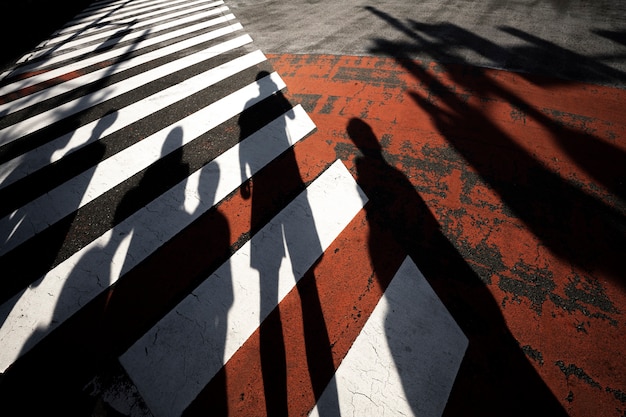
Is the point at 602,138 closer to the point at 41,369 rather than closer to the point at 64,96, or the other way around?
the point at 41,369

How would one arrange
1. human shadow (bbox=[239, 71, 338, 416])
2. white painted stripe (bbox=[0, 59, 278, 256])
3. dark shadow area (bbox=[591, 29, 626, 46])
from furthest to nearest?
1. dark shadow area (bbox=[591, 29, 626, 46])
2. white painted stripe (bbox=[0, 59, 278, 256])
3. human shadow (bbox=[239, 71, 338, 416])

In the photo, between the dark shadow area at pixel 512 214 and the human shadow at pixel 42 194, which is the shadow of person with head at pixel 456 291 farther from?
the human shadow at pixel 42 194

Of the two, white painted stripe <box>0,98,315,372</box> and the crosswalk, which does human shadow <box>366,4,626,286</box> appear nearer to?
the crosswalk

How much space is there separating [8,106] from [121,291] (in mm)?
5723

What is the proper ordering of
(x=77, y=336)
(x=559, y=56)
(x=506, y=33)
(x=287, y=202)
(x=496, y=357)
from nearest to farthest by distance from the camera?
(x=496, y=357), (x=77, y=336), (x=287, y=202), (x=559, y=56), (x=506, y=33)

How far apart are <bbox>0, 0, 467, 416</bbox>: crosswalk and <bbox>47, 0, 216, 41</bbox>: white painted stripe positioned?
4735 mm

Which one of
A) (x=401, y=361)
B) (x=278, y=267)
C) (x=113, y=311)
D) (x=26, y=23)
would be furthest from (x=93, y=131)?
(x=26, y=23)

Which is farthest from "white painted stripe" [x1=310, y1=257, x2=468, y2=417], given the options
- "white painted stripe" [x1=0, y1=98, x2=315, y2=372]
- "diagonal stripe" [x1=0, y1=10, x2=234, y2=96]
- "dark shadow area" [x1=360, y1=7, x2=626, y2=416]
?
"diagonal stripe" [x1=0, y1=10, x2=234, y2=96]

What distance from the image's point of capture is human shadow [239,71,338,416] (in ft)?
6.91

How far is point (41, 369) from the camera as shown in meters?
2.22

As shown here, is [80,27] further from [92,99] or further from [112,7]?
[92,99]

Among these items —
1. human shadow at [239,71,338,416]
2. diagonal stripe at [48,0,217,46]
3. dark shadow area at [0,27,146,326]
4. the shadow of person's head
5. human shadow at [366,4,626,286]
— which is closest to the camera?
human shadow at [239,71,338,416]

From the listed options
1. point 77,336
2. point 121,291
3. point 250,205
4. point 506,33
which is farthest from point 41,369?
point 506,33

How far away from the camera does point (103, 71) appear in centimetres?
616
